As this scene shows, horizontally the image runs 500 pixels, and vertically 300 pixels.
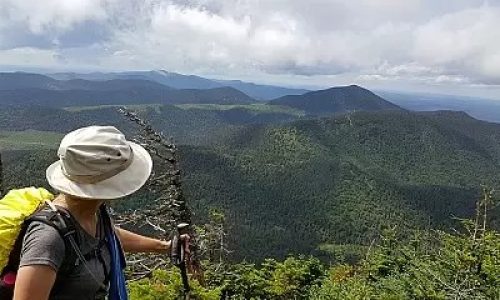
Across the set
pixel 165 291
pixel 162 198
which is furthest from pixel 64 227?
pixel 162 198

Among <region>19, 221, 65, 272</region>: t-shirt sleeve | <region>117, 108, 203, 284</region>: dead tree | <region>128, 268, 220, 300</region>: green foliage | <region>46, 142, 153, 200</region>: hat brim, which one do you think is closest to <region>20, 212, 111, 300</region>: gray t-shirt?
<region>19, 221, 65, 272</region>: t-shirt sleeve

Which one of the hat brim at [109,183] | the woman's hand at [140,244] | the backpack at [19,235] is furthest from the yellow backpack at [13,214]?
the woman's hand at [140,244]

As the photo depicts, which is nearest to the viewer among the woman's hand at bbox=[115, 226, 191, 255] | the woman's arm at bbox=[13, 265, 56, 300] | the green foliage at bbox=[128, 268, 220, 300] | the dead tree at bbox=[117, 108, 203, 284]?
the woman's arm at bbox=[13, 265, 56, 300]

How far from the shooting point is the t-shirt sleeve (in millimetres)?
2057

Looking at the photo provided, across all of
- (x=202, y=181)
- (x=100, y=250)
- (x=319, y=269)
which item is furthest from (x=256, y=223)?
(x=100, y=250)

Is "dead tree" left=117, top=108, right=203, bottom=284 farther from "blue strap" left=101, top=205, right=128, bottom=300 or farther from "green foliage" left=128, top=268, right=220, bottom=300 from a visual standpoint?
"blue strap" left=101, top=205, right=128, bottom=300

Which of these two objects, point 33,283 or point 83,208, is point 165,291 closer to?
point 83,208

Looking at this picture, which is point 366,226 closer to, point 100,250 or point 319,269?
point 319,269

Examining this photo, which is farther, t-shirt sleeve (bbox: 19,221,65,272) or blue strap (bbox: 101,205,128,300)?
blue strap (bbox: 101,205,128,300)

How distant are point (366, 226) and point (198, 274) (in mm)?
137277

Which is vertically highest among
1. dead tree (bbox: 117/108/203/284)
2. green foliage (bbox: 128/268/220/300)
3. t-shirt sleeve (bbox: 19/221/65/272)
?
t-shirt sleeve (bbox: 19/221/65/272)

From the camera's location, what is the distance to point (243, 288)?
19.1 m

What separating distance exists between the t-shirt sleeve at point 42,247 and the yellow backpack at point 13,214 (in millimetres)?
80

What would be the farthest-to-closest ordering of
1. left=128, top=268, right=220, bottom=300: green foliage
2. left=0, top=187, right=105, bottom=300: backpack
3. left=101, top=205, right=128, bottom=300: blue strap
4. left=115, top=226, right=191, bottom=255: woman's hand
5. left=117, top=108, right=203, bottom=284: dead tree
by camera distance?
left=117, top=108, right=203, bottom=284: dead tree, left=128, top=268, right=220, bottom=300: green foliage, left=115, top=226, right=191, bottom=255: woman's hand, left=101, top=205, right=128, bottom=300: blue strap, left=0, top=187, right=105, bottom=300: backpack
